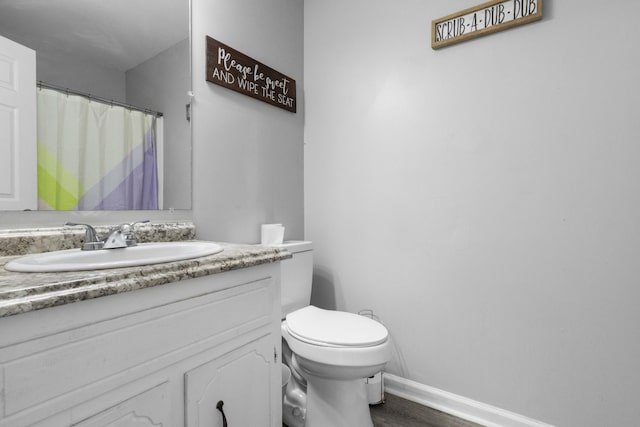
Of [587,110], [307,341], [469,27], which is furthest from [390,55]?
[307,341]

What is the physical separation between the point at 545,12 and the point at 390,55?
0.69m

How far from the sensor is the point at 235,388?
956mm

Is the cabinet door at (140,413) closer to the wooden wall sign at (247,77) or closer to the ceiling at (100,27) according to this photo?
the ceiling at (100,27)

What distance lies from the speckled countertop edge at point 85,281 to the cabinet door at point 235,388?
10.9 inches

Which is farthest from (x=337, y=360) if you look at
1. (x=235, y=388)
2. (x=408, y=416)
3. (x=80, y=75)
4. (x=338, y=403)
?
(x=80, y=75)

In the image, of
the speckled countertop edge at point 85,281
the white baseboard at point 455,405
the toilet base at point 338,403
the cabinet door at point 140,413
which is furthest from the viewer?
the white baseboard at point 455,405

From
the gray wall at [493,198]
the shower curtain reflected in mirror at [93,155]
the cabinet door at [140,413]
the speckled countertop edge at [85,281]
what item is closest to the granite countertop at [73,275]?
the speckled countertop edge at [85,281]

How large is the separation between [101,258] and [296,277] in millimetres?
918

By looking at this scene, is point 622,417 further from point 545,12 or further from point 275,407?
point 545,12

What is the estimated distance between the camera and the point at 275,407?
43.6 inches

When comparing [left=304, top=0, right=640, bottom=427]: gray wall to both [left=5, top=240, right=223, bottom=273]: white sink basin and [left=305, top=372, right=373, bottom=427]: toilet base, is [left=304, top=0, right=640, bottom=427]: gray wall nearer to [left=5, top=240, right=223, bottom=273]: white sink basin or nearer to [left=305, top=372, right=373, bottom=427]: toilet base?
[left=305, top=372, right=373, bottom=427]: toilet base

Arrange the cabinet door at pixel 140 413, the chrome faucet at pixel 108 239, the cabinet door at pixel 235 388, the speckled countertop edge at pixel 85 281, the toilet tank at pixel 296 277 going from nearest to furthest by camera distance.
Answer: the speckled countertop edge at pixel 85 281 → the cabinet door at pixel 140 413 → the cabinet door at pixel 235 388 → the chrome faucet at pixel 108 239 → the toilet tank at pixel 296 277

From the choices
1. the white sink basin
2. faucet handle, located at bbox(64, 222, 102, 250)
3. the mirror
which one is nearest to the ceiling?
the mirror

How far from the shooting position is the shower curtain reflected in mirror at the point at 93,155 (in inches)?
41.4
